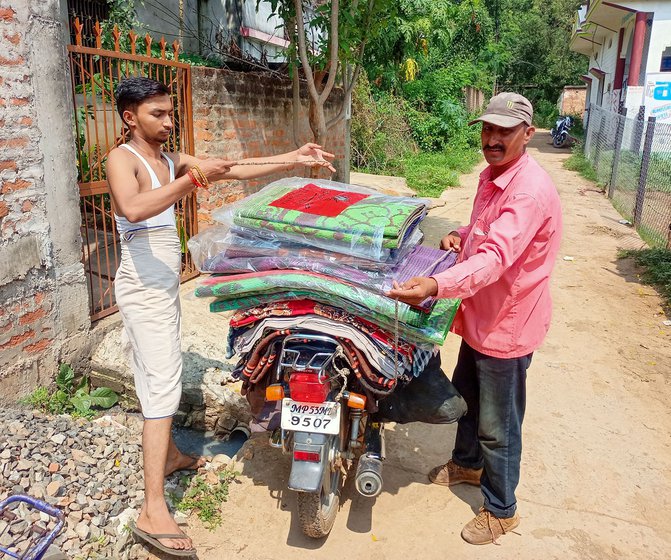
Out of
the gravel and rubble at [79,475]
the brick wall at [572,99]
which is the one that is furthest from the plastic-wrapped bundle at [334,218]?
the brick wall at [572,99]

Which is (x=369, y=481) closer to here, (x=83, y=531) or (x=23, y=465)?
(x=83, y=531)

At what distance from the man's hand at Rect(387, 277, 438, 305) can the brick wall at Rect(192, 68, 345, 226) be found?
376 cm

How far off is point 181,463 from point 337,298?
141cm

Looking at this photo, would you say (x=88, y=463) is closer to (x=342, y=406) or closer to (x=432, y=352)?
(x=342, y=406)

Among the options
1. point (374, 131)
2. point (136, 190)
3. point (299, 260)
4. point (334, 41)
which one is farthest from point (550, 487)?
point (374, 131)

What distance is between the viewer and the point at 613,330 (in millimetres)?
5305

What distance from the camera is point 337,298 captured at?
2436 millimetres

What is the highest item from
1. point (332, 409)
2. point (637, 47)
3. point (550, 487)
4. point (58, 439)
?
point (637, 47)

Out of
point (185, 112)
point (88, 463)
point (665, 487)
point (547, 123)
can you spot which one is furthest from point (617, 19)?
point (88, 463)

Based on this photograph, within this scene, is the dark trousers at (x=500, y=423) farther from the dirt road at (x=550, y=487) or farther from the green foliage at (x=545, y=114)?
the green foliage at (x=545, y=114)

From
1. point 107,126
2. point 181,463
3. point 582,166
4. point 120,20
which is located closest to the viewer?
point 181,463

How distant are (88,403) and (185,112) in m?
2.71

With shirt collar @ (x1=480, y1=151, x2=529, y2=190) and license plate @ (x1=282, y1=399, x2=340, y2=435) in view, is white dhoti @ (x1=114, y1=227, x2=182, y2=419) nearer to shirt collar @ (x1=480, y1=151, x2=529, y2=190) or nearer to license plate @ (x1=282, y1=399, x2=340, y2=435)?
license plate @ (x1=282, y1=399, x2=340, y2=435)

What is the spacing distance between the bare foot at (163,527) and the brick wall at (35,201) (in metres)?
1.48
